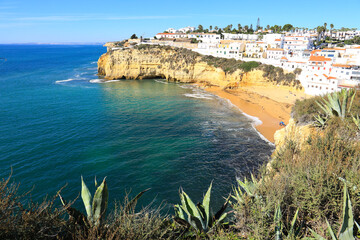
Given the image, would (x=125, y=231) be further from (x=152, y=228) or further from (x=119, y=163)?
(x=119, y=163)

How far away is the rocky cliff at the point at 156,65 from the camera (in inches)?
2349

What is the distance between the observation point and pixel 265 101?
130 feet

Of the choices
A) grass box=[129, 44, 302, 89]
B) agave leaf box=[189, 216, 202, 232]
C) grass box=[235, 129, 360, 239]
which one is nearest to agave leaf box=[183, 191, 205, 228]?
agave leaf box=[189, 216, 202, 232]

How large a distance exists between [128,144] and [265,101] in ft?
89.4

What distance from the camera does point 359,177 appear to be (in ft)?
23.0

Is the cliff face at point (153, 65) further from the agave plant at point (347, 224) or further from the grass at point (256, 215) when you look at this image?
the agave plant at point (347, 224)

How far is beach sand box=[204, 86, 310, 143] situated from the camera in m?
29.7

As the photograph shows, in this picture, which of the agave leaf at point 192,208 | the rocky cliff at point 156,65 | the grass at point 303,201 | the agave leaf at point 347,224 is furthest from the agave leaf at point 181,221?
the rocky cliff at point 156,65

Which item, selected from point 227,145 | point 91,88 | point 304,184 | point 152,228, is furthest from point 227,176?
point 91,88

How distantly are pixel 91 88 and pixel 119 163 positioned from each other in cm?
3728

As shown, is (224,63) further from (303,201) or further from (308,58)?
(303,201)

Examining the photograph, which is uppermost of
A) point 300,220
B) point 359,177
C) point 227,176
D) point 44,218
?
point 359,177

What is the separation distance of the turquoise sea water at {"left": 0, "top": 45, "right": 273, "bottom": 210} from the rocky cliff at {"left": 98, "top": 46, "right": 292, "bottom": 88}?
62.6 ft

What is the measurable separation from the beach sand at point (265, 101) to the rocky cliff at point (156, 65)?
9.38 m
